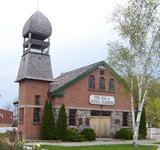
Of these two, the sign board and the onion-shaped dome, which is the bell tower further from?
the sign board

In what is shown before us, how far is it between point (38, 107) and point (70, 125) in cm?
316

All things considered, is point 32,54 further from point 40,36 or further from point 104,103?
point 104,103

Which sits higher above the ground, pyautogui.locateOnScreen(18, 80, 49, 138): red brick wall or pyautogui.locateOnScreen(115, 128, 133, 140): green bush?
pyautogui.locateOnScreen(18, 80, 49, 138): red brick wall

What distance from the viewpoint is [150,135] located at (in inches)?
1121

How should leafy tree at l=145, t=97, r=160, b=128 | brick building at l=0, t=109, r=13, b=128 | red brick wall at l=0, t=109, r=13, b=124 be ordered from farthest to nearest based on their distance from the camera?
1. red brick wall at l=0, t=109, r=13, b=124
2. brick building at l=0, t=109, r=13, b=128
3. leafy tree at l=145, t=97, r=160, b=128

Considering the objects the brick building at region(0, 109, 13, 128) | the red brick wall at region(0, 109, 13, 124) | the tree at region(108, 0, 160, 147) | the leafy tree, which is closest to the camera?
the tree at region(108, 0, 160, 147)

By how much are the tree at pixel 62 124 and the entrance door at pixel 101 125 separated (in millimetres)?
3463

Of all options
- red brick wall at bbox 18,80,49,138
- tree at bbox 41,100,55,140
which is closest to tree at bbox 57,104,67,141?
tree at bbox 41,100,55,140

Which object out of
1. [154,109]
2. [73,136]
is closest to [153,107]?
[154,109]

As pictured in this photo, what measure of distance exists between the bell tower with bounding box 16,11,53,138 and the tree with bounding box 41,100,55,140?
857 mm

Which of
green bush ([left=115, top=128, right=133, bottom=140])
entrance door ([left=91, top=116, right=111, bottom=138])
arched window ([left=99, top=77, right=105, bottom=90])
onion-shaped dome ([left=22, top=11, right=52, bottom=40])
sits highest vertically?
onion-shaped dome ([left=22, top=11, right=52, bottom=40])

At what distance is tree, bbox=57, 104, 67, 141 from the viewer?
22.1m

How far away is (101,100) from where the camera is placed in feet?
84.4

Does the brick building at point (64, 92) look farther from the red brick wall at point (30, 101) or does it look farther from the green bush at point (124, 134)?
the green bush at point (124, 134)
